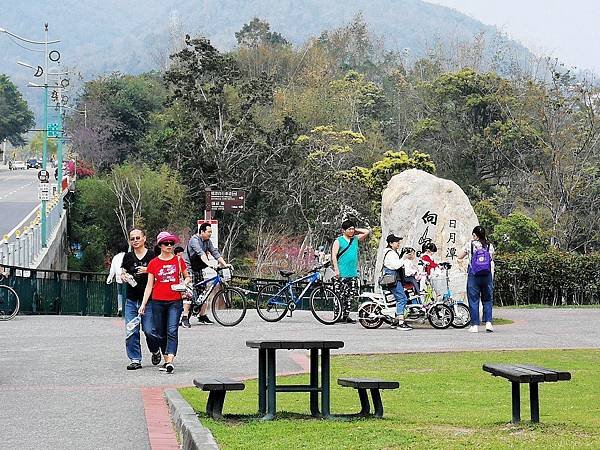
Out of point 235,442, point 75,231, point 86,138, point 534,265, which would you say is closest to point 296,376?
point 235,442

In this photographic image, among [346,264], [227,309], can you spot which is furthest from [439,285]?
[227,309]

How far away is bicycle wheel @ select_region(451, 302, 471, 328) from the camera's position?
74.0 feet

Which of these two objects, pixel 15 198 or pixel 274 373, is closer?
pixel 274 373

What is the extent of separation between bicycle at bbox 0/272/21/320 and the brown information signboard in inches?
601

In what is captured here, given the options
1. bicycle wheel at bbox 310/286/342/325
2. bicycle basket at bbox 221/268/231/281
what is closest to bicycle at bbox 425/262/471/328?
bicycle wheel at bbox 310/286/342/325

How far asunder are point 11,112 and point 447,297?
119728 millimetres

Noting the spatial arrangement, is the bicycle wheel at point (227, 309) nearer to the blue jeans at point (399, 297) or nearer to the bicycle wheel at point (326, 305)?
the bicycle wheel at point (326, 305)

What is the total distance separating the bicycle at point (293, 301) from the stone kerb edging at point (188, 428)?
38.5 feet

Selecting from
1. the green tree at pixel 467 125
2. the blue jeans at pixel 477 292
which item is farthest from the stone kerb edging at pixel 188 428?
the green tree at pixel 467 125

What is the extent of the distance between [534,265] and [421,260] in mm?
11210

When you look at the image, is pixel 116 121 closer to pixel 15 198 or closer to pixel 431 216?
pixel 15 198

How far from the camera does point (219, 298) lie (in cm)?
2261

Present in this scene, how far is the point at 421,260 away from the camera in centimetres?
2302

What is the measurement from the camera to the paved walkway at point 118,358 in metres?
10.2
